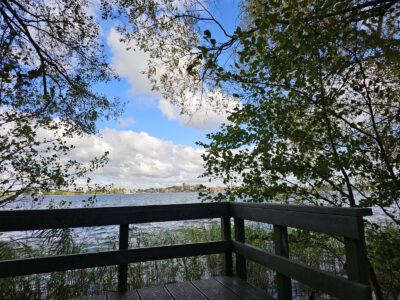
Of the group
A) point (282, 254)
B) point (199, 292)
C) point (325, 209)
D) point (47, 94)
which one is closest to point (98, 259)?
point (199, 292)

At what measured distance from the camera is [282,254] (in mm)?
1954

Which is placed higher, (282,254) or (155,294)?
(282,254)

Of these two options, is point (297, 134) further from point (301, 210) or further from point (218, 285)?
point (218, 285)

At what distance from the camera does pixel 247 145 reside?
3168 millimetres

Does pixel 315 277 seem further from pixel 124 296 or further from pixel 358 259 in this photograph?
pixel 124 296

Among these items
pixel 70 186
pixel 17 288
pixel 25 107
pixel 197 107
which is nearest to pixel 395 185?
pixel 197 107

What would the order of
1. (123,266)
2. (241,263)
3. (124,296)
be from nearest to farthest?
(124,296)
(123,266)
(241,263)

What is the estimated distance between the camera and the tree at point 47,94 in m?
3.66

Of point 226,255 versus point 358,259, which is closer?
point 358,259

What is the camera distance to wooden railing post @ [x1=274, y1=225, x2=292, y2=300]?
192 cm

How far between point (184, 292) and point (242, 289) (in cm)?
49

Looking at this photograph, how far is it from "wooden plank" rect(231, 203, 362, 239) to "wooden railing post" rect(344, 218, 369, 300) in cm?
3

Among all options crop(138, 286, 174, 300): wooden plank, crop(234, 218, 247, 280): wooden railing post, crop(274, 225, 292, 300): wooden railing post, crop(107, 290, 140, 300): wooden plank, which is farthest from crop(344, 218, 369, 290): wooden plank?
crop(107, 290, 140, 300): wooden plank

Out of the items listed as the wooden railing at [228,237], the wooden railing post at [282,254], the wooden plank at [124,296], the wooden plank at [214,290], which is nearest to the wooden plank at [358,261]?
the wooden railing at [228,237]
